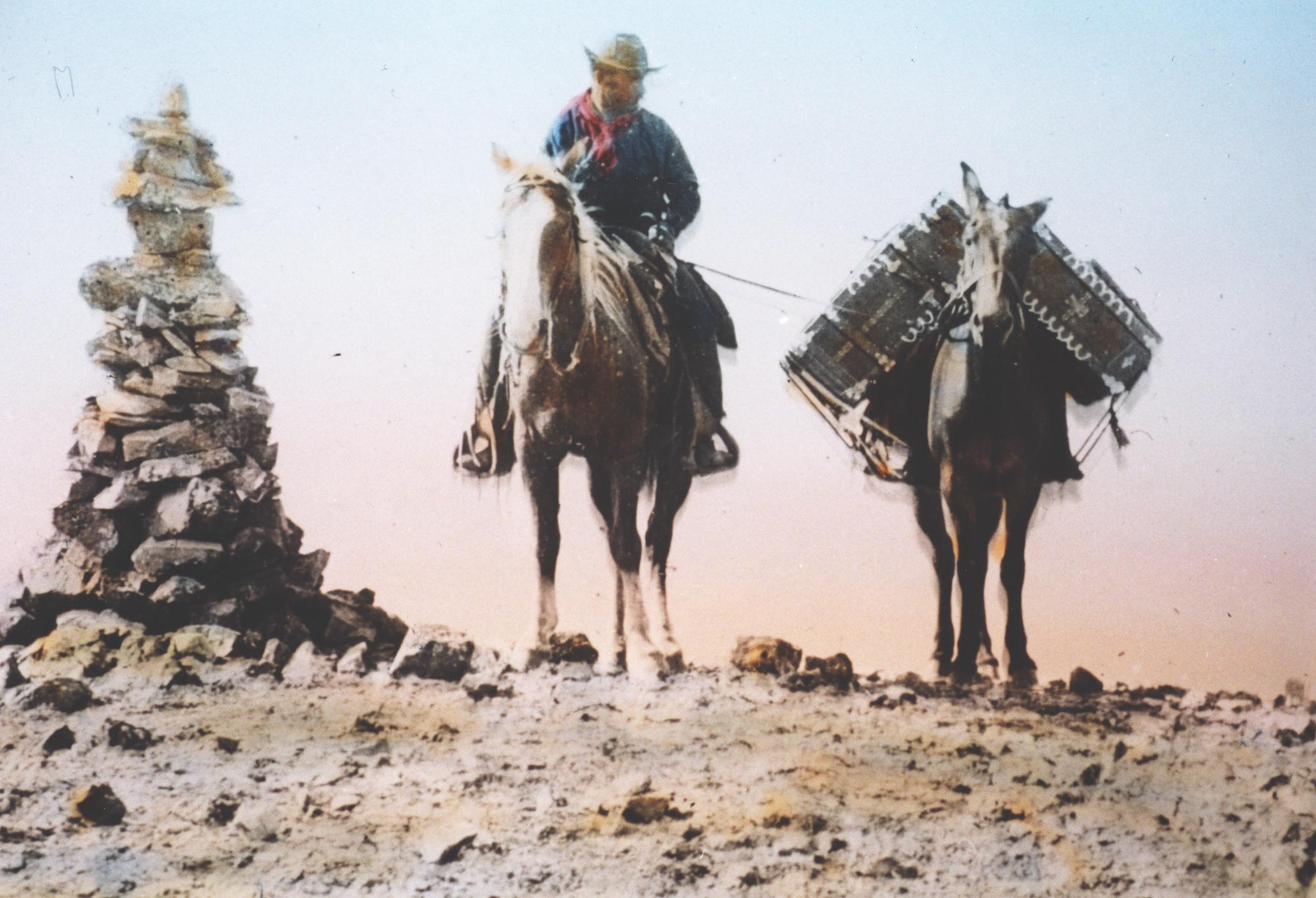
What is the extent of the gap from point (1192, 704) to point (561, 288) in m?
2.44

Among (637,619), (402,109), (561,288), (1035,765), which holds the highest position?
(402,109)

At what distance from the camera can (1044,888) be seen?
12.2 ft

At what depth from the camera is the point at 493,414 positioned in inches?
174

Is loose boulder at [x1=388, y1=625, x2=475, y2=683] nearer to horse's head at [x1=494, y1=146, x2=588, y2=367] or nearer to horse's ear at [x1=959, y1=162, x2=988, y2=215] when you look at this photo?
horse's head at [x1=494, y1=146, x2=588, y2=367]

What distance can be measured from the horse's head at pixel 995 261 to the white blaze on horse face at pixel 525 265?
1.33 meters

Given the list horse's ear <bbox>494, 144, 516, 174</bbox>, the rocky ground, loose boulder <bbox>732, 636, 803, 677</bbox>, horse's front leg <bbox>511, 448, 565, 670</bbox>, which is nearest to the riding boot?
horse's front leg <bbox>511, 448, 565, 670</bbox>

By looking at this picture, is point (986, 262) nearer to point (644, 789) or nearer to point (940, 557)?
point (940, 557)

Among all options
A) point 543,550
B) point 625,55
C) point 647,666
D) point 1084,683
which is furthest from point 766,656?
point 625,55

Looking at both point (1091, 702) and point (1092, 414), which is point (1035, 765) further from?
point (1092, 414)

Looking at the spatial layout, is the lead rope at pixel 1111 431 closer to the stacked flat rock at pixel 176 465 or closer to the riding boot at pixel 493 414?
the riding boot at pixel 493 414

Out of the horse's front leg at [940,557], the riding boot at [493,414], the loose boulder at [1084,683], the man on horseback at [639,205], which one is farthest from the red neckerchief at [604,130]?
the loose boulder at [1084,683]

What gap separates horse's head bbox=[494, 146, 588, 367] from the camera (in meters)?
4.04

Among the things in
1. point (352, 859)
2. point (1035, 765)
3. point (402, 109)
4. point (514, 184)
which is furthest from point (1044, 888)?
point (402, 109)

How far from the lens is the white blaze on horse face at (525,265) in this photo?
4031 mm
